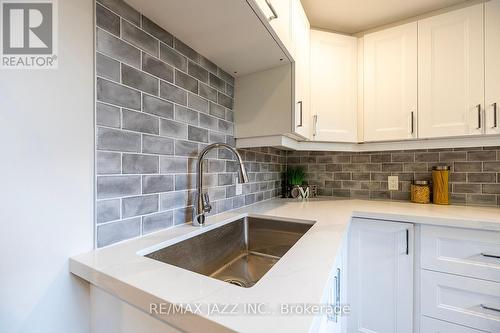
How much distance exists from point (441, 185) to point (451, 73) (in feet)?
2.40

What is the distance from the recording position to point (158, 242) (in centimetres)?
77

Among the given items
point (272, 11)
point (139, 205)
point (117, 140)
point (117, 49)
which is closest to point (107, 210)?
point (139, 205)

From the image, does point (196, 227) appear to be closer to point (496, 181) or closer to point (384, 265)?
point (384, 265)

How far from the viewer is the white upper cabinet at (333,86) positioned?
158cm

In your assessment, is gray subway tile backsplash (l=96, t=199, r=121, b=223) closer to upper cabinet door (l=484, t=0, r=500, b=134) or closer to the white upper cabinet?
the white upper cabinet

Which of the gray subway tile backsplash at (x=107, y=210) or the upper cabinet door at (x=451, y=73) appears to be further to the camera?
the upper cabinet door at (x=451, y=73)

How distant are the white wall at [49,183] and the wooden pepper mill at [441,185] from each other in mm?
1997

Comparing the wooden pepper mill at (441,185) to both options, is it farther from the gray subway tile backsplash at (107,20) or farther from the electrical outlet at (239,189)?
the gray subway tile backsplash at (107,20)

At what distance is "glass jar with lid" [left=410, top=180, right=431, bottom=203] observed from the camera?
5.21 feet

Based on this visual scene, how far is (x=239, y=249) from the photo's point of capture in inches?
45.5

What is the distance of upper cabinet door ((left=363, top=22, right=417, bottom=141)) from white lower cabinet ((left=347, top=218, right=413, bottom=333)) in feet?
2.15

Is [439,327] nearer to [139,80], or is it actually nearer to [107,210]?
[107,210]

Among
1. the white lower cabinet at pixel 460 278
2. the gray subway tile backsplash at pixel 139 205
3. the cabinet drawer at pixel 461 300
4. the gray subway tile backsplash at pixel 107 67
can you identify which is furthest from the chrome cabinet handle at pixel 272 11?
the cabinet drawer at pixel 461 300

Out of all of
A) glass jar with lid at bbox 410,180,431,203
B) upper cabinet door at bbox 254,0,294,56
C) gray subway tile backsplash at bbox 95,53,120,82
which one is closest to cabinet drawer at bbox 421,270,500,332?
glass jar with lid at bbox 410,180,431,203
